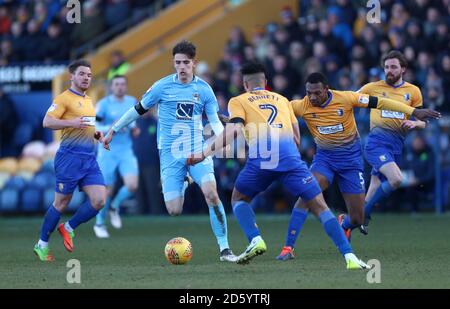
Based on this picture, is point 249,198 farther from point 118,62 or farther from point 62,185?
point 118,62

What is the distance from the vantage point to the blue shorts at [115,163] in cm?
1897

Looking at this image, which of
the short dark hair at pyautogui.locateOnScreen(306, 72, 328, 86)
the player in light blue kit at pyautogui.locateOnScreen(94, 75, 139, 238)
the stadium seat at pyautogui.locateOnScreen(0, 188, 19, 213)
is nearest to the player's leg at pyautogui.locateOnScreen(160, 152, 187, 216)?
the short dark hair at pyautogui.locateOnScreen(306, 72, 328, 86)

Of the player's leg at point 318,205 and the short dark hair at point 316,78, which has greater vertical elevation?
the short dark hair at point 316,78

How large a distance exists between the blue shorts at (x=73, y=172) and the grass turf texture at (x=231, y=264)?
924 millimetres

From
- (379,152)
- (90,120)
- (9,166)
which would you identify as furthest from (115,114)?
(9,166)

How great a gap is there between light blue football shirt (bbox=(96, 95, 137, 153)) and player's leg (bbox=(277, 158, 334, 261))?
5.65 meters

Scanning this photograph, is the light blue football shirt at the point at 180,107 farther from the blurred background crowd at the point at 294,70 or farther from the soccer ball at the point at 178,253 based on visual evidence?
the blurred background crowd at the point at 294,70

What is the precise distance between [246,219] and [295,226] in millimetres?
1025

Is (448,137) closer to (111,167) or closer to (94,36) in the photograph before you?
(111,167)

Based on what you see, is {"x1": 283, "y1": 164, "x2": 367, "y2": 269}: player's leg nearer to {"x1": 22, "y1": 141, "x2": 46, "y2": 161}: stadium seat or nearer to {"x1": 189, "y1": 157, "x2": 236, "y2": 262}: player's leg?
{"x1": 189, "y1": 157, "x2": 236, "y2": 262}: player's leg

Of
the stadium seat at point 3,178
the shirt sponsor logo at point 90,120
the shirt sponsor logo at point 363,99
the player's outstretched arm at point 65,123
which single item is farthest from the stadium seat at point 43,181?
the shirt sponsor logo at point 363,99

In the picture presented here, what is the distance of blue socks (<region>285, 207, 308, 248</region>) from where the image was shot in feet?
44.1

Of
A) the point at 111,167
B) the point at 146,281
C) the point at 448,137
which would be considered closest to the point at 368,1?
the point at 448,137

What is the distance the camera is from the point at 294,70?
23.3 metres
